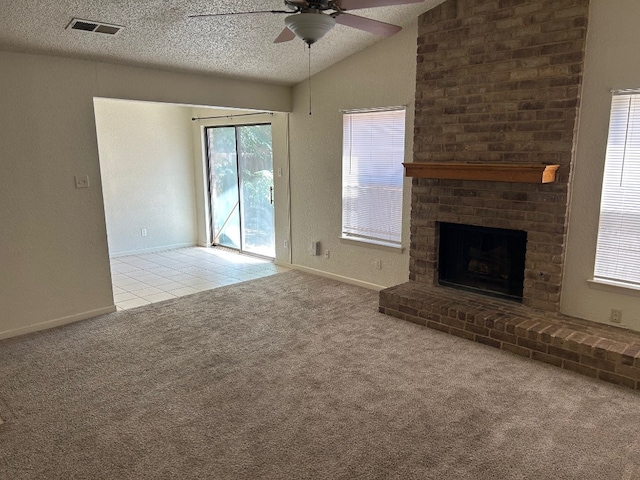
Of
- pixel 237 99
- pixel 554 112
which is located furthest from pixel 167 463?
pixel 237 99

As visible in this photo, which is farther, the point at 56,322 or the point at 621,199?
the point at 56,322

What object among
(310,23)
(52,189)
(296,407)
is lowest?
(296,407)

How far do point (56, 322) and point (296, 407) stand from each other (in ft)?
8.45

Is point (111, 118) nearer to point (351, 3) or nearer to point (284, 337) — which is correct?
point (284, 337)

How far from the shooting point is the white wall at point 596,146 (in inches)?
121

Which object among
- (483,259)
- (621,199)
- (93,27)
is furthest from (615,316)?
(93,27)

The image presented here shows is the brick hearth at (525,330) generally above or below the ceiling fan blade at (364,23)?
below

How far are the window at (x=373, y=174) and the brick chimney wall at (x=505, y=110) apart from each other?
40 cm

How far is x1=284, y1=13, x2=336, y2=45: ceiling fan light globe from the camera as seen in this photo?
7.76 feet

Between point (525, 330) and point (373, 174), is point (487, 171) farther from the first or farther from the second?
point (373, 174)

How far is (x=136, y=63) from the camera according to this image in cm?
402

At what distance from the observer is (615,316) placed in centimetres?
Answer: 334

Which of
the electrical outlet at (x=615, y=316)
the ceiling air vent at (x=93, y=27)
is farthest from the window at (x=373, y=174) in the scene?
the ceiling air vent at (x=93, y=27)

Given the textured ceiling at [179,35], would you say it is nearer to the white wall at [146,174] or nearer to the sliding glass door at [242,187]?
the sliding glass door at [242,187]
